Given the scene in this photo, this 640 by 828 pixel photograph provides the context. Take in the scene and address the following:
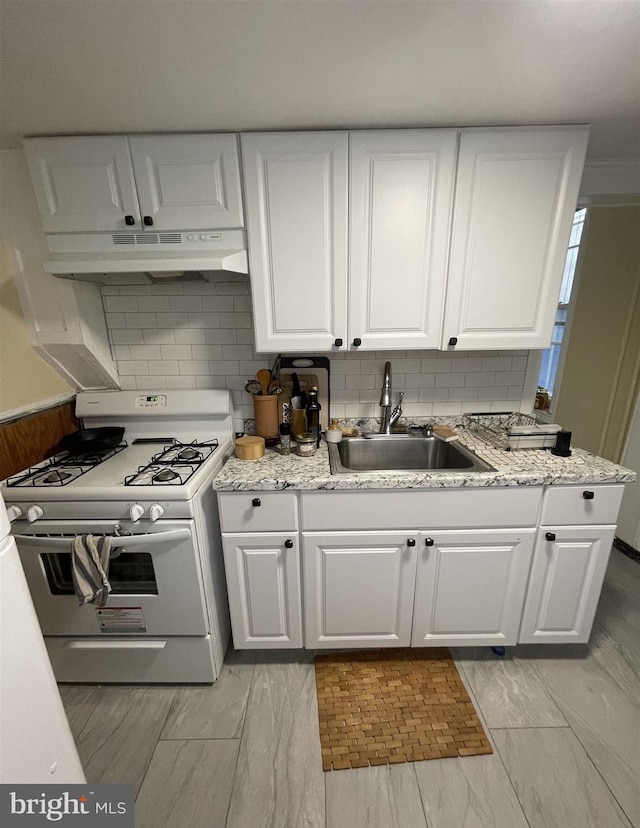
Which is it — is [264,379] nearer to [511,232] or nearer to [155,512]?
[155,512]

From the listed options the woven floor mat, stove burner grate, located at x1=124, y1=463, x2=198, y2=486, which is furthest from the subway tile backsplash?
the woven floor mat

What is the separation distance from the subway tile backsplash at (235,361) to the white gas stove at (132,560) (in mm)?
475

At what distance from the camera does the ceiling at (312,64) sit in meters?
0.82

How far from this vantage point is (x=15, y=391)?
4.94 feet

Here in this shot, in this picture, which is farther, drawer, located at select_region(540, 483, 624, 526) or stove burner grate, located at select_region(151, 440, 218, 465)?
stove burner grate, located at select_region(151, 440, 218, 465)

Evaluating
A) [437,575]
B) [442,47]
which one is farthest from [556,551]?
[442,47]

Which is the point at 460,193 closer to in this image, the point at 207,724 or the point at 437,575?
the point at 437,575

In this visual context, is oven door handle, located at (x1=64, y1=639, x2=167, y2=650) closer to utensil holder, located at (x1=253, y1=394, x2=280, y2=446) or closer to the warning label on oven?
the warning label on oven

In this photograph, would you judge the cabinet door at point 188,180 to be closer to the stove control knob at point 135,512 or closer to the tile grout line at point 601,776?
the stove control knob at point 135,512

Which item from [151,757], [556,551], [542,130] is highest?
[542,130]

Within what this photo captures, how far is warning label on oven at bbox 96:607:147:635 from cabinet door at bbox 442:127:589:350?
1770mm

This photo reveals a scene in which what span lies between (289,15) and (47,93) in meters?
0.84

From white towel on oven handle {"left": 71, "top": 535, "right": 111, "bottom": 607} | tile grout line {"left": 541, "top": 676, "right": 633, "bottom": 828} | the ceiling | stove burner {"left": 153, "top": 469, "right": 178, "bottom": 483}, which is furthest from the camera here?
stove burner {"left": 153, "top": 469, "right": 178, "bottom": 483}

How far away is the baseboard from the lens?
2231 mm
